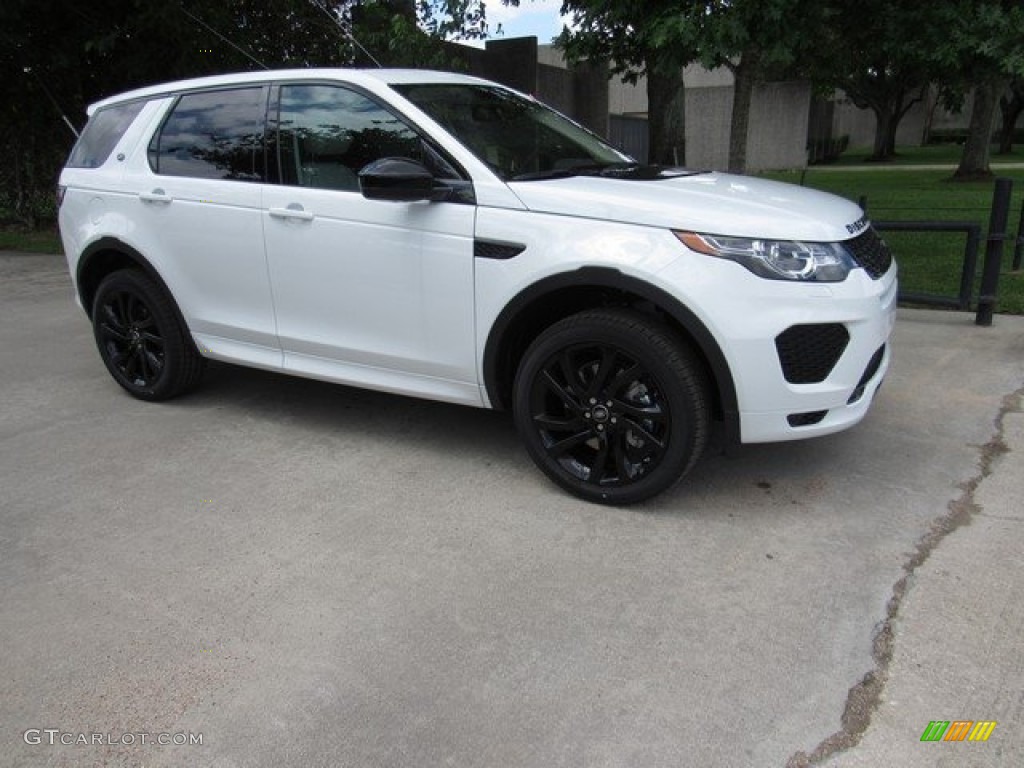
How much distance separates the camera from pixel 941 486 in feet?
12.8

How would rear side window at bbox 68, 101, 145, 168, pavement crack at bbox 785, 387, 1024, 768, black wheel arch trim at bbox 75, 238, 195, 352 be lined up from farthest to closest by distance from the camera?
rear side window at bbox 68, 101, 145, 168
black wheel arch trim at bbox 75, 238, 195, 352
pavement crack at bbox 785, 387, 1024, 768

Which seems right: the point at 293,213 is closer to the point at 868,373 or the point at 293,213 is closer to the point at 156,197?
the point at 156,197

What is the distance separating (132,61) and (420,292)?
405 inches

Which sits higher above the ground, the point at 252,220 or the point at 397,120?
the point at 397,120

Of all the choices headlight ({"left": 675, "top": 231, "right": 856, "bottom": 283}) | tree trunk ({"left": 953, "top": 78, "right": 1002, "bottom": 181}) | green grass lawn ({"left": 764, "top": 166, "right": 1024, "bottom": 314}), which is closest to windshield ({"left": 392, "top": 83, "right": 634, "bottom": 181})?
headlight ({"left": 675, "top": 231, "right": 856, "bottom": 283})

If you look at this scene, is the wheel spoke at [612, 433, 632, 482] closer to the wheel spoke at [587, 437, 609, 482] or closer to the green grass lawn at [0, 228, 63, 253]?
the wheel spoke at [587, 437, 609, 482]

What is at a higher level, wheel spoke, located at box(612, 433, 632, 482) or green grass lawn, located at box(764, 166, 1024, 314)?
wheel spoke, located at box(612, 433, 632, 482)

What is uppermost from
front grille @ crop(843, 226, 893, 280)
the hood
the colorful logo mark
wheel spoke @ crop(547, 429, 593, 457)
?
the hood

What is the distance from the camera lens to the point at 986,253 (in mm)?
6379

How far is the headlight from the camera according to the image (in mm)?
3322

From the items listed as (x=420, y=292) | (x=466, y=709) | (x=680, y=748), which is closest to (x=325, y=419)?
(x=420, y=292)

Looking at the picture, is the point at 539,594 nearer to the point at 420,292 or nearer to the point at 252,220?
the point at 420,292

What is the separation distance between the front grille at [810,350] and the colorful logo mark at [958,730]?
1.40m

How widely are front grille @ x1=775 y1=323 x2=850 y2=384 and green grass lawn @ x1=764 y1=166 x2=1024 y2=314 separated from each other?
14.7 feet
